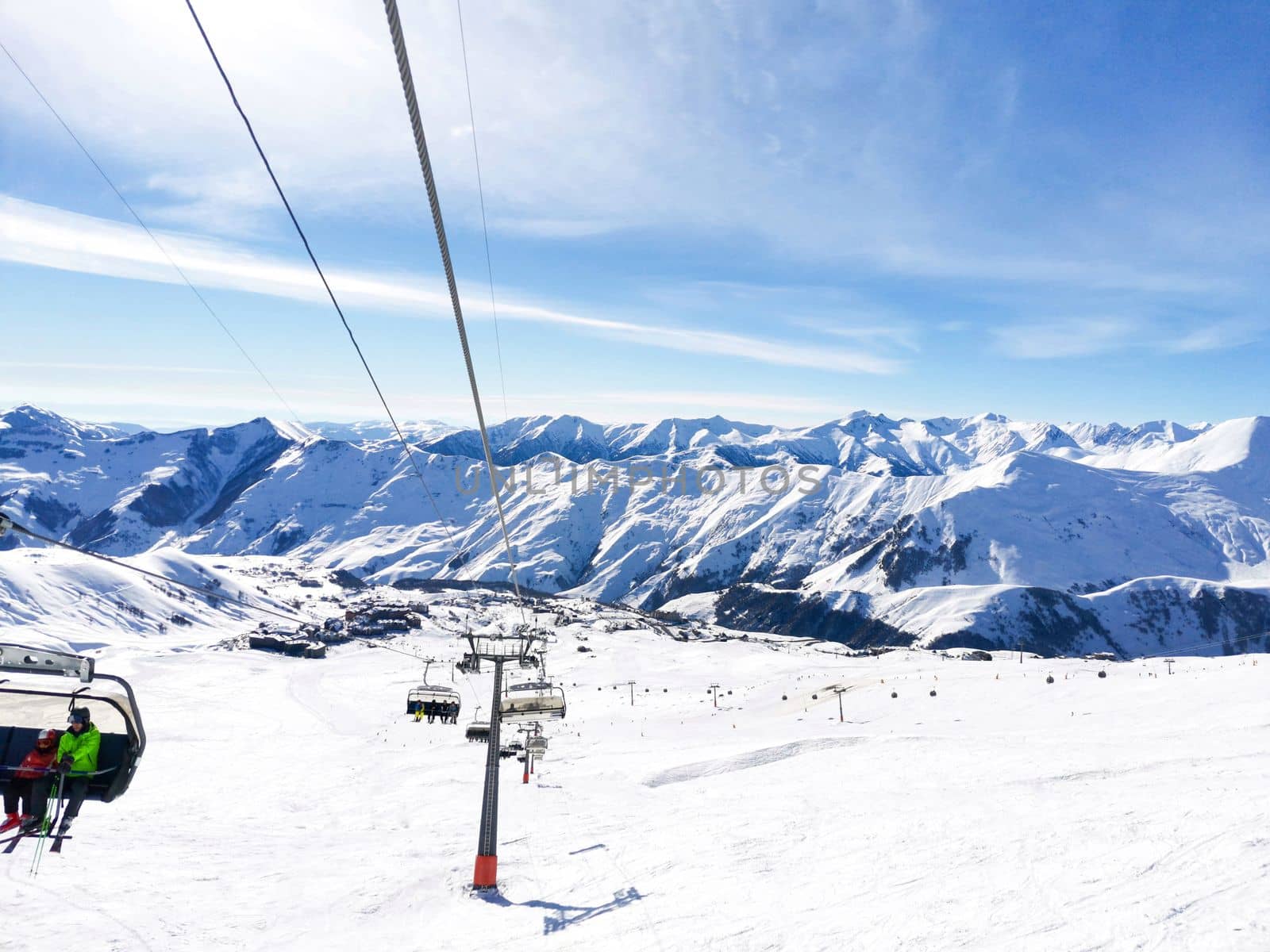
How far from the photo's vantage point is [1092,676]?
73.0m

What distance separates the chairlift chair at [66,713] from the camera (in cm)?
1596

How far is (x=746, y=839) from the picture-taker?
2983cm

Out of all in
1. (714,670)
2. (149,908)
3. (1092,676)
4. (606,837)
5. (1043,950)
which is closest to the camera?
(1043,950)

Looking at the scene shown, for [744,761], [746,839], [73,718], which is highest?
[73,718]

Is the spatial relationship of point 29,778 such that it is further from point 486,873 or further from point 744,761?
point 744,761

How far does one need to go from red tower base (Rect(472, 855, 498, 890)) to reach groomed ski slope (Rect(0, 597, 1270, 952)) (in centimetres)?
77

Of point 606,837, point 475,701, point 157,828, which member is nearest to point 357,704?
point 475,701

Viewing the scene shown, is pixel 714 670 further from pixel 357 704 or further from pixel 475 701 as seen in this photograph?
pixel 357 704

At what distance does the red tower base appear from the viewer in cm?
2756

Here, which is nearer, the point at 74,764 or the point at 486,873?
the point at 74,764

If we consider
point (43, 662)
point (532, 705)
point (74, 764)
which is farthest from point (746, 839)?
point (43, 662)

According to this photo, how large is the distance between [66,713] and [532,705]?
66.2 feet

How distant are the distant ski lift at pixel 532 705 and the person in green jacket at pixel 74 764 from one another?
772 inches

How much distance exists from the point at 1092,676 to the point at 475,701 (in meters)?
73.7
